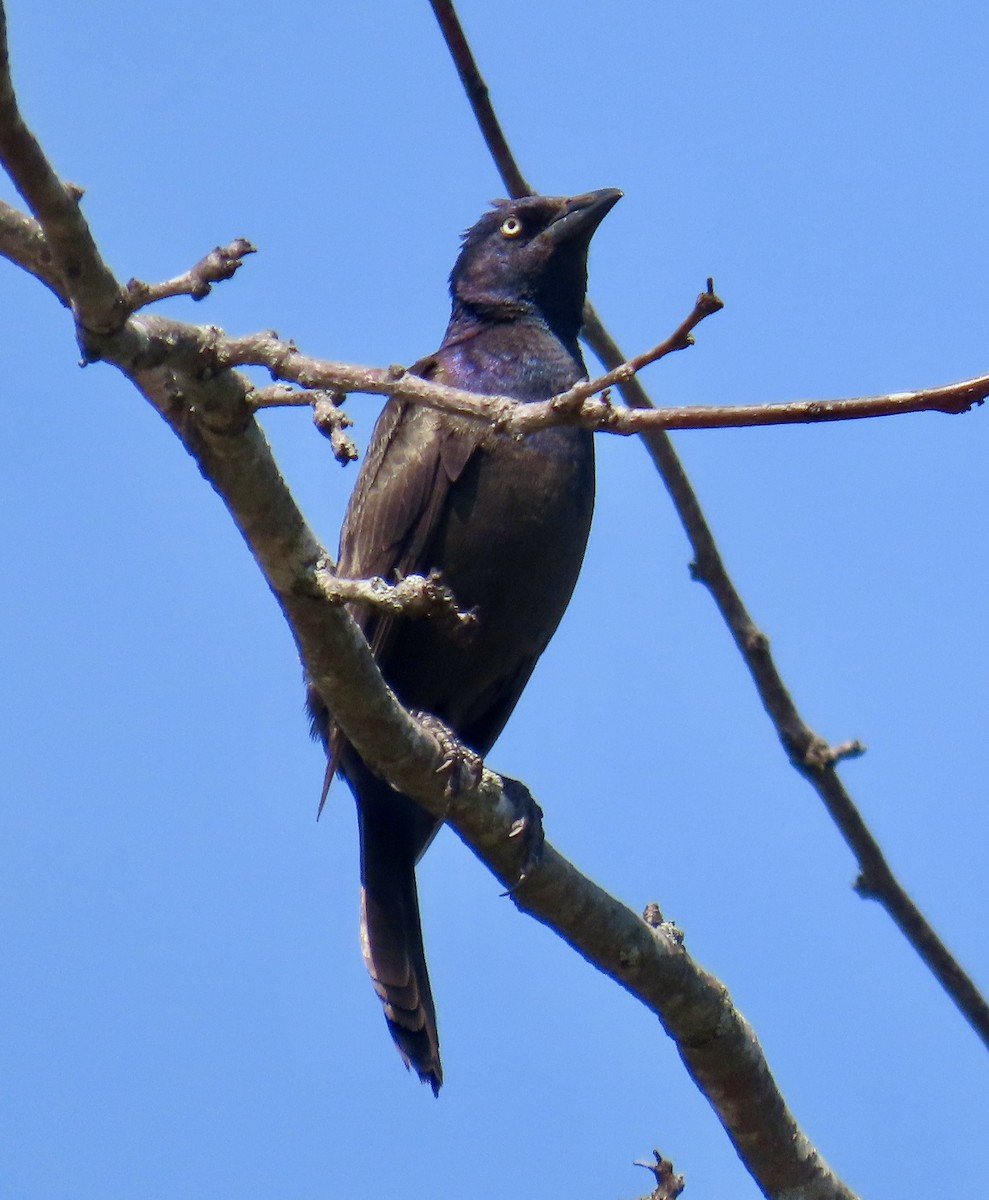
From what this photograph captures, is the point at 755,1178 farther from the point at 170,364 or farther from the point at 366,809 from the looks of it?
the point at 170,364

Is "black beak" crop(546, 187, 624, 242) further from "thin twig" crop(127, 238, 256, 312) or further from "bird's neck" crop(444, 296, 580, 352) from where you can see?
"thin twig" crop(127, 238, 256, 312)

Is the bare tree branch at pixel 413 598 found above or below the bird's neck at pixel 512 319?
below

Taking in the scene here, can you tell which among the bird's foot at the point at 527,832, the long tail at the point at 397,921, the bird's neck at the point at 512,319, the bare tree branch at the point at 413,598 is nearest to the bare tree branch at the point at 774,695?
the bird's foot at the point at 527,832

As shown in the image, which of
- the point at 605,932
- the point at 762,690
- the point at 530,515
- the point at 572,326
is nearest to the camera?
the point at 605,932

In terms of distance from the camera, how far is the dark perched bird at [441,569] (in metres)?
5.19

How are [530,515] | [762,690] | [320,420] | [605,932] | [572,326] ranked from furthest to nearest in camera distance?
1. [572,326]
2. [530,515]
3. [762,690]
4. [605,932]
5. [320,420]

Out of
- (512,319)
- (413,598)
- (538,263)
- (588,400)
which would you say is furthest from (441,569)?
(588,400)

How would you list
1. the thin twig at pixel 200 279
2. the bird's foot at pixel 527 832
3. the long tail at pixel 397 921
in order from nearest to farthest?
the thin twig at pixel 200 279 → the bird's foot at pixel 527 832 → the long tail at pixel 397 921

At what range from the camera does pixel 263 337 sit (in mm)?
2939

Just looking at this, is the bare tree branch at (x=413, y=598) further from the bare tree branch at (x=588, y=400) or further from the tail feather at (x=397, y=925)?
the tail feather at (x=397, y=925)

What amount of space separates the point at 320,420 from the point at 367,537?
2.45m

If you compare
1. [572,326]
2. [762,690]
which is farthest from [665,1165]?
[572,326]

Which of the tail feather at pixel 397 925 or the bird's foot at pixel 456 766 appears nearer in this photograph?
the bird's foot at pixel 456 766

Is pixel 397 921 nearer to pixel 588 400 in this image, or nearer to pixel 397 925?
pixel 397 925
